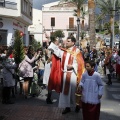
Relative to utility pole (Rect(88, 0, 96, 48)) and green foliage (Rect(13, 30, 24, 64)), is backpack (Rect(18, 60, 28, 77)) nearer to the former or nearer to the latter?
green foliage (Rect(13, 30, 24, 64))

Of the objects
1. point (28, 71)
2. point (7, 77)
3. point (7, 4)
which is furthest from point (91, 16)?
point (7, 77)

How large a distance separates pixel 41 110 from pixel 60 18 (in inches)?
2624

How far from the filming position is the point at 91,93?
25.1 ft

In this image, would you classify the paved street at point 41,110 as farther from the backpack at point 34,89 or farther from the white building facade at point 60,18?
the white building facade at point 60,18

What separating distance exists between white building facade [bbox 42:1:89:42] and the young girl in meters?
66.6

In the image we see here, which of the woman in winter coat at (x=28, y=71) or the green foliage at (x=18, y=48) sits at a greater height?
the green foliage at (x=18, y=48)

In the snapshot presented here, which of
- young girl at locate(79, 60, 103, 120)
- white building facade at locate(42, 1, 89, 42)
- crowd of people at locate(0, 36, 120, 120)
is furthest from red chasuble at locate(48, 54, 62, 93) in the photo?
white building facade at locate(42, 1, 89, 42)

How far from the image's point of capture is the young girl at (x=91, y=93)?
7.64 meters

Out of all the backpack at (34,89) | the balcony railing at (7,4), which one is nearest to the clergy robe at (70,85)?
the backpack at (34,89)

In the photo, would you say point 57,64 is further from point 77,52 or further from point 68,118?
point 68,118

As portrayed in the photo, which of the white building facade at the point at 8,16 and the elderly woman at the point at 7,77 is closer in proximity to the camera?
the elderly woman at the point at 7,77

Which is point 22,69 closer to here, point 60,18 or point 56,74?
point 56,74

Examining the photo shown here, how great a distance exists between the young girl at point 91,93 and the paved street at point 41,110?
1165 mm

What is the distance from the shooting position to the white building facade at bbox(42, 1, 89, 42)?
75.0 m
